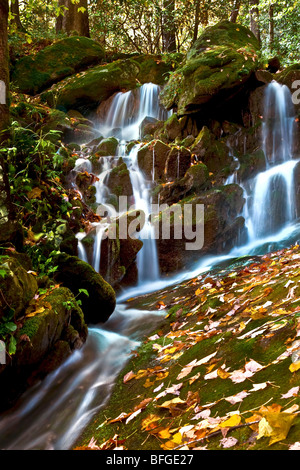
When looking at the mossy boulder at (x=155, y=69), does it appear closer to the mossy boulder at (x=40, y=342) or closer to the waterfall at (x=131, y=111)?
the waterfall at (x=131, y=111)

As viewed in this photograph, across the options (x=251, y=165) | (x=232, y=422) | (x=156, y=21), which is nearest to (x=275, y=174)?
(x=251, y=165)

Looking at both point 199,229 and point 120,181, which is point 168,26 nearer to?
point 120,181

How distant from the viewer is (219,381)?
238 cm

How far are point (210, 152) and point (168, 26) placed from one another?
9.88m

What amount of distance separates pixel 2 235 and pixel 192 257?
5.01 metres

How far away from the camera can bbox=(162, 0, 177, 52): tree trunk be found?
15852 mm

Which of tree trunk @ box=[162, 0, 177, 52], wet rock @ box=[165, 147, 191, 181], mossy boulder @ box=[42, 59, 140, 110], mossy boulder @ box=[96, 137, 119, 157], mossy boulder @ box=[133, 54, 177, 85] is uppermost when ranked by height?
tree trunk @ box=[162, 0, 177, 52]

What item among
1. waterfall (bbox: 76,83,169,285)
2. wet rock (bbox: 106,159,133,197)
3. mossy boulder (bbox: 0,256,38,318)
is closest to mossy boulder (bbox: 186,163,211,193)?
waterfall (bbox: 76,83,169,285)

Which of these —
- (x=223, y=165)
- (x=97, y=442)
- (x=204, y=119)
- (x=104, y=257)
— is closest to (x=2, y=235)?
(x=97, y=442)

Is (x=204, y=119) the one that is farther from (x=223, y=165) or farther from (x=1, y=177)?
(x=1, y=177)

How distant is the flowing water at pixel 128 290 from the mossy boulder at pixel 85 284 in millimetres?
360

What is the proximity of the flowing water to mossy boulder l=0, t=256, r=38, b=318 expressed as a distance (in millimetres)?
955

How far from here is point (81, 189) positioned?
8.72m

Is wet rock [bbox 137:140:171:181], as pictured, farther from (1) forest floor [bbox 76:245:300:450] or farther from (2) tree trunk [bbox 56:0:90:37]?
(2) tree trunk [bbox 56:0:90:37]
